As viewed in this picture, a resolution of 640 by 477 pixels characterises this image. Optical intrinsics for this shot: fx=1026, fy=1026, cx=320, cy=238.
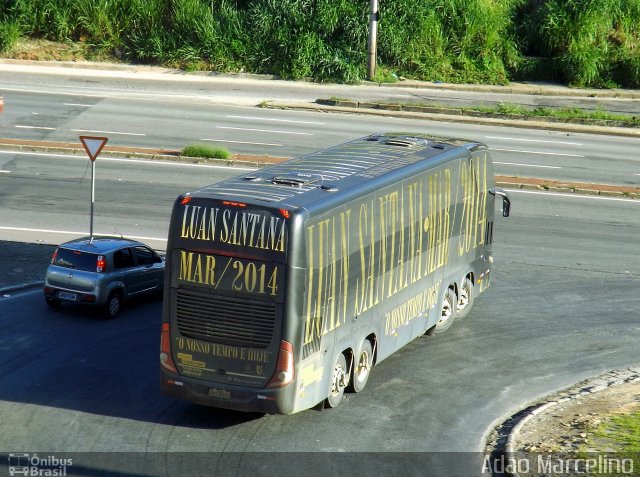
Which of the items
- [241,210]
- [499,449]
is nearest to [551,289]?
[499,449]

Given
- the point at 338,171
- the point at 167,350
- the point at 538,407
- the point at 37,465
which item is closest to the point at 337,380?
the point at 167,350

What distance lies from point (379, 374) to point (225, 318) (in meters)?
4.01

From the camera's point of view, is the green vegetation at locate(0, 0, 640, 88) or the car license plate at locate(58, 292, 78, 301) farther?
the green vegetation at locate(0, 0, 640, 88)

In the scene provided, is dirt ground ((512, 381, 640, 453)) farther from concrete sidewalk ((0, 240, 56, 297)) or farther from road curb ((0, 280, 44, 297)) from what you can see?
concrete sidewalk ((0, 240, 56, 297))

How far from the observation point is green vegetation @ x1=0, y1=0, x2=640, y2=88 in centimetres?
4506

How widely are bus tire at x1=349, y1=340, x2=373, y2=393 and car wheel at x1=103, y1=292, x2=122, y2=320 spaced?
5.56m

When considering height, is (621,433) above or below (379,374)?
above

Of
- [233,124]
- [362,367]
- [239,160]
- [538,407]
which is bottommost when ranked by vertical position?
[538,407]

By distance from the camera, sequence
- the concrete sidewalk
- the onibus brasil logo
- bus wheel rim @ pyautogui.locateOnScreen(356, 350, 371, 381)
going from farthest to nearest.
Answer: the concrete sidewalk
bus wheel rim @ pyautogui.locateOnScreen(356, 350, 371, 381)
the onibus brasil logo

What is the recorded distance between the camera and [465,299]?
66.4 ft

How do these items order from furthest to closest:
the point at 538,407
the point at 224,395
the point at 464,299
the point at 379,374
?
the point at 464,299
the point at 379,374
the point at 538,407
the point at 224,395

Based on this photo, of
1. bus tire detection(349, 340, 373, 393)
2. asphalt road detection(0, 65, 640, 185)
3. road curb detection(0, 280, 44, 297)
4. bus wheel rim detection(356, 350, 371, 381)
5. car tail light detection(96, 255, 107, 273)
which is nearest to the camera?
bus tire detection(349, 340, 373, 393)

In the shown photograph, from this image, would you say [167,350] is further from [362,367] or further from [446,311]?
[446,311]

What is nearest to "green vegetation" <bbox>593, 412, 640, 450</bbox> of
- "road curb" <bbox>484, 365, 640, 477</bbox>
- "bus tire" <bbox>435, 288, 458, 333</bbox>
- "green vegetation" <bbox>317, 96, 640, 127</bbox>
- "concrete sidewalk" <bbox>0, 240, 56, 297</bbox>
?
"road curb" <bbox>484, 365, 640, 477</bbox>
